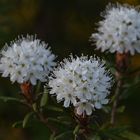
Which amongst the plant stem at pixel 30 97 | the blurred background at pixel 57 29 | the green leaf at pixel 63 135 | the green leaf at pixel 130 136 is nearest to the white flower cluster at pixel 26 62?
the plant stem at pixel 30 97

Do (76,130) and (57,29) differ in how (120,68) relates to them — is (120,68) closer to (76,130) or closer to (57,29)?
(76,130)

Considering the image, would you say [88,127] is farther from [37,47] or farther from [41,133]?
[41,133]

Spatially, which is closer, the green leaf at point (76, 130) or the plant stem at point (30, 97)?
the green leaf at point (76, 130)

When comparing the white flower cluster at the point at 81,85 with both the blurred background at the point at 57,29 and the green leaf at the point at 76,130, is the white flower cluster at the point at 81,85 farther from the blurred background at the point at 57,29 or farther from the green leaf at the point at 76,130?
the blurred background at the point at 57,29

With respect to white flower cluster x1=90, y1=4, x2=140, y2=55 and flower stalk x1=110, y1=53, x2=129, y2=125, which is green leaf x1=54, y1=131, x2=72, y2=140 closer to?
flower stalk x1=110, y1=53, x2=129, y2=125

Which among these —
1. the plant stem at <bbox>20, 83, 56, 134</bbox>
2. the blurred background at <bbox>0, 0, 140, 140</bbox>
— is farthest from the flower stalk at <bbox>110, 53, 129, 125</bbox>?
the blurred background at <bbox>0, 0, 140, 140</bbox>

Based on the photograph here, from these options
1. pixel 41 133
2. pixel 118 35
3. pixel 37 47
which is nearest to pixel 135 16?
pixel 118 35
